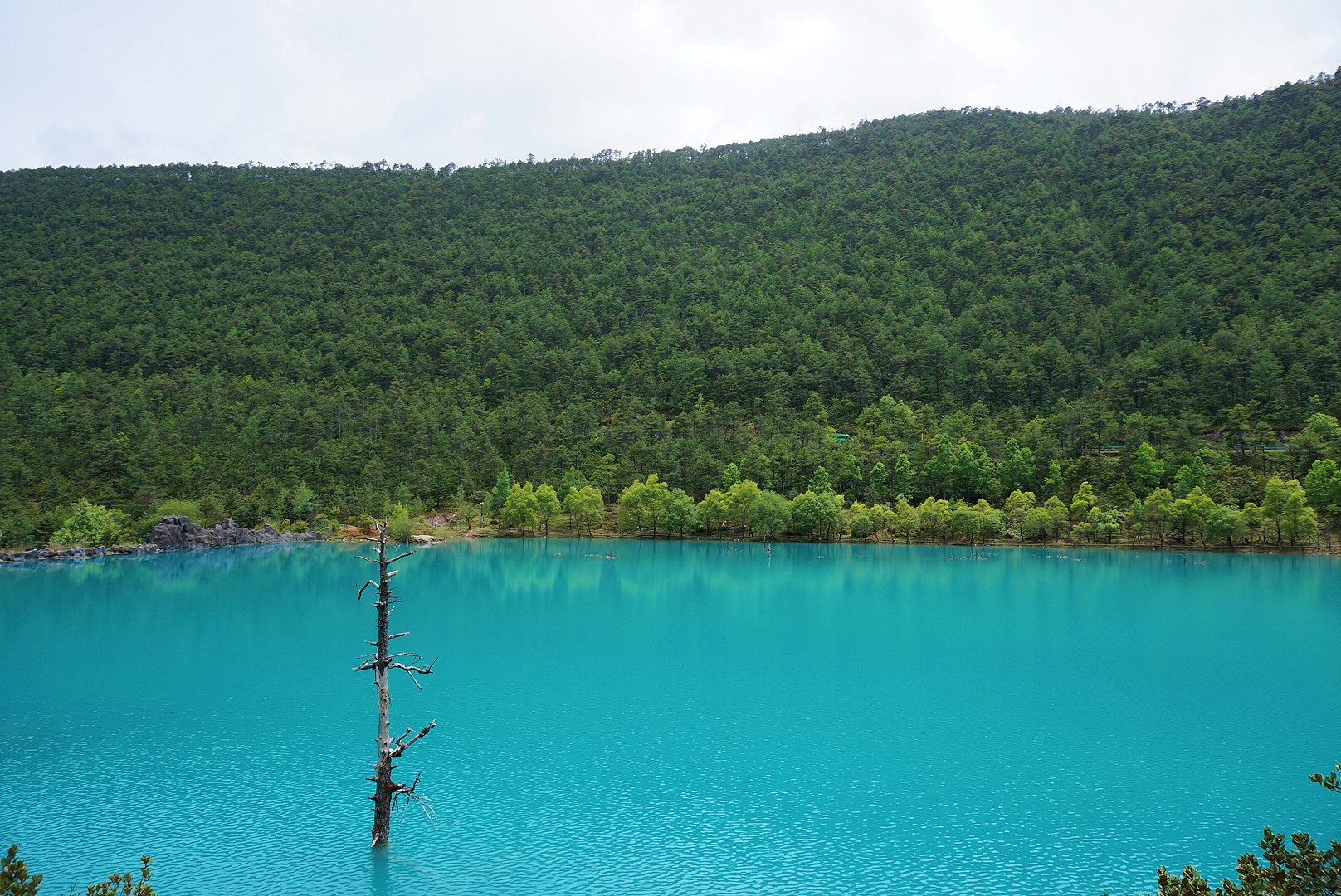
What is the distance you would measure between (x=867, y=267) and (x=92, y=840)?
145m

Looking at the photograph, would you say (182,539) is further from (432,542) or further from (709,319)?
(709,319)

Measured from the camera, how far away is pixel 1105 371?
360 ft

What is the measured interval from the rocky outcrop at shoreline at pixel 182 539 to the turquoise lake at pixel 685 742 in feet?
94.4

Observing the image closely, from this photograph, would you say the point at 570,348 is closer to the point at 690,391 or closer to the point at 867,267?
the point at 690,391

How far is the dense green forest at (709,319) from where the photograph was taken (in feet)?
295

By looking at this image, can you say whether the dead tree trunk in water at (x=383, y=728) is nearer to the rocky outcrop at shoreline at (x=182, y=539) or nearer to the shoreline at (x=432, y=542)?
the shoreline at (x=432, y=542)

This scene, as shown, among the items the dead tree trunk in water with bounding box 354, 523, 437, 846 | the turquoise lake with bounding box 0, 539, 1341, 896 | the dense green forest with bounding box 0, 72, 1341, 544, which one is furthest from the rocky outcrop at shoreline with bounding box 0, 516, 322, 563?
the dead tree trunk in water with bounding box 354, 523, 437, 846

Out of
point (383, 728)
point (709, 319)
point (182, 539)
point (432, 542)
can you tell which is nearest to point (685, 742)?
point (383, 728)

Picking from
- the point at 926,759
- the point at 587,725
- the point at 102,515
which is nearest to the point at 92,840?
the point at 587,725

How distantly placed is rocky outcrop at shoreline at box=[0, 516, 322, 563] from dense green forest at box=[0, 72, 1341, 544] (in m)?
3.62

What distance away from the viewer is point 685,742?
74.7 ft

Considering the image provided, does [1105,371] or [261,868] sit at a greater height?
[1105,371]

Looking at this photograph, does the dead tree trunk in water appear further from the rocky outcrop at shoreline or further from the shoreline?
the rocky outcrop at shoreline

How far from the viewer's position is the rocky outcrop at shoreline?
70381 mm
